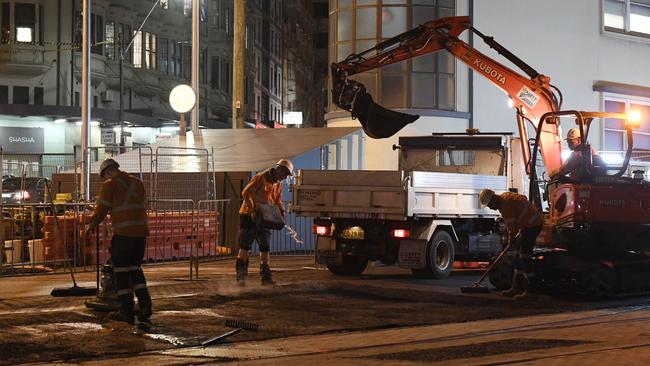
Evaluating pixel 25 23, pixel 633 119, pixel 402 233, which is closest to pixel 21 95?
pixel 25 23

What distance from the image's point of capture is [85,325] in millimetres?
11391

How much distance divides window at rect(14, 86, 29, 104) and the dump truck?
32366mm

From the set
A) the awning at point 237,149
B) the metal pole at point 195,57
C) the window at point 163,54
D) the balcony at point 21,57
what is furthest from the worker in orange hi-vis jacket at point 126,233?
the window at point 163,54

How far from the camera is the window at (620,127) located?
33375 millimetres

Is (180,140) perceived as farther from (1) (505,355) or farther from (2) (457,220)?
(1) (505,355)

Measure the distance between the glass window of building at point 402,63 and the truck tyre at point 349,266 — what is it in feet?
44.7

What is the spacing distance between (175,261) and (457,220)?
5969mm

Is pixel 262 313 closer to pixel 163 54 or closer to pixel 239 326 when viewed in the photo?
pixel 239 326

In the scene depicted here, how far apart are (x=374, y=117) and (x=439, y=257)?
9.40 feet

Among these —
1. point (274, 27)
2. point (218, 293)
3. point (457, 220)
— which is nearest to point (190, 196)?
point (457, 220)

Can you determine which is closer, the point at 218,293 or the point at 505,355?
the point at 505,355

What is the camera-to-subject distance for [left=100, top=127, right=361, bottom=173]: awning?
79.4ft

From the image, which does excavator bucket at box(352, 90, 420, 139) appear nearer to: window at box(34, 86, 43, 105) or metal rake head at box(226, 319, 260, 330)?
metal rake head at box(226, 319, 260, 330)

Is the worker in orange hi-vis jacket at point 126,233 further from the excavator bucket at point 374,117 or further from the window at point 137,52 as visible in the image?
the window at point 137,52
